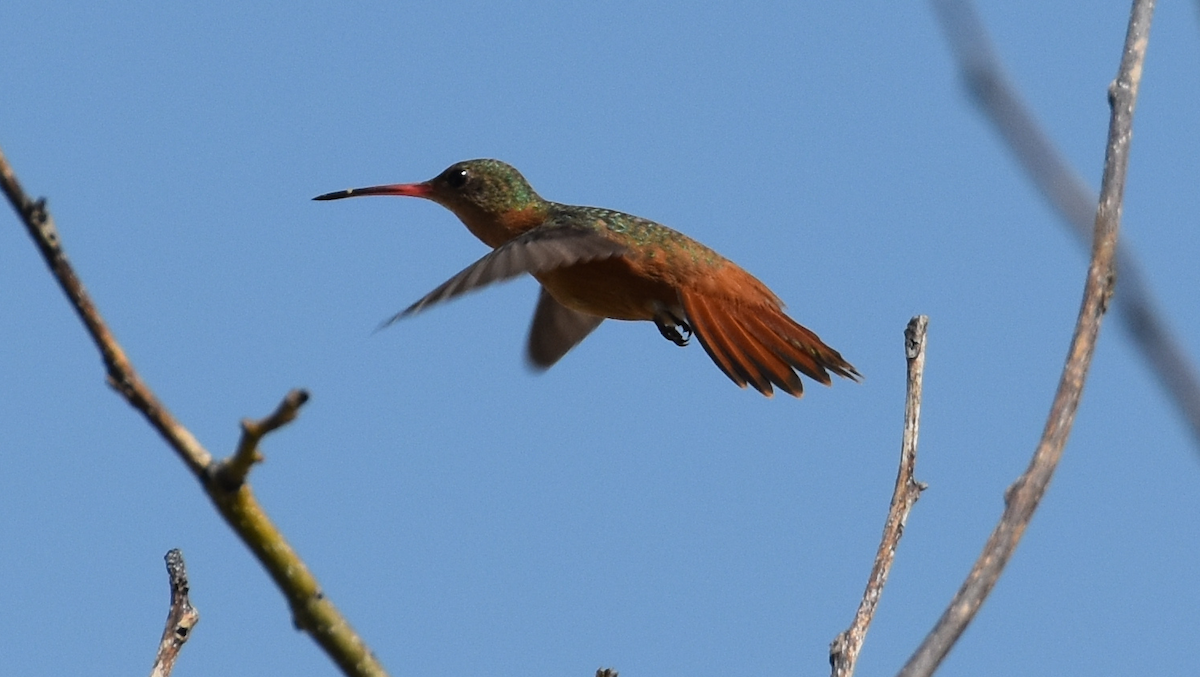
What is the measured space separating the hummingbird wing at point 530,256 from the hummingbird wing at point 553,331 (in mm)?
1118

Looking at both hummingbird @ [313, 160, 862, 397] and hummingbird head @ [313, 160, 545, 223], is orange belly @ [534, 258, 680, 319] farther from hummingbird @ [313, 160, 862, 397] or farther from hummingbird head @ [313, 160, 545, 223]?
hummingbird head @ [313, 160, 545, 223]

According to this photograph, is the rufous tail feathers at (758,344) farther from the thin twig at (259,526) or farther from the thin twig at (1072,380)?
the thin twig at (259,526)

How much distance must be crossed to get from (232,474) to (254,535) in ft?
0.31

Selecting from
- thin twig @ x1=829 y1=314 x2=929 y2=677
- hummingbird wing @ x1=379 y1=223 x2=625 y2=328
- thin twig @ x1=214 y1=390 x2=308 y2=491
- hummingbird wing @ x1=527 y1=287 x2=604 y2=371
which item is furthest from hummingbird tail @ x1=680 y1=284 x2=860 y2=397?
thin twig @ x1=214 y1=390 x2=308 y2=491

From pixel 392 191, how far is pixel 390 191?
0.02m

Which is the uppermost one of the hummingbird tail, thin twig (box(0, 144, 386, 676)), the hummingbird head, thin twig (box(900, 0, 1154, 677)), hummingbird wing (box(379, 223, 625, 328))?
the hummingbird head

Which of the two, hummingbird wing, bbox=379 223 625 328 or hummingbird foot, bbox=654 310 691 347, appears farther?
hummingbird foot, bbox=654 310 691 347

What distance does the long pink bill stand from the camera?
8.59m

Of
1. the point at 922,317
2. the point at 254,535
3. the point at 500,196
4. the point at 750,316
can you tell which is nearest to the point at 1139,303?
the point at 254,535

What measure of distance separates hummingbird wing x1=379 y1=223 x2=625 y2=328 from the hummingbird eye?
105 cm

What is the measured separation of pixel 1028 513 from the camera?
2.54 metres

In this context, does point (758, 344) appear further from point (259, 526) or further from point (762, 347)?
point (259, 526)

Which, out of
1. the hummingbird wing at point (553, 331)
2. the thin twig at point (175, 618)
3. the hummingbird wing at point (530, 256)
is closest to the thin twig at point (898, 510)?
the thin twig at point (175, 618)

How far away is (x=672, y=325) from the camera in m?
8.11
